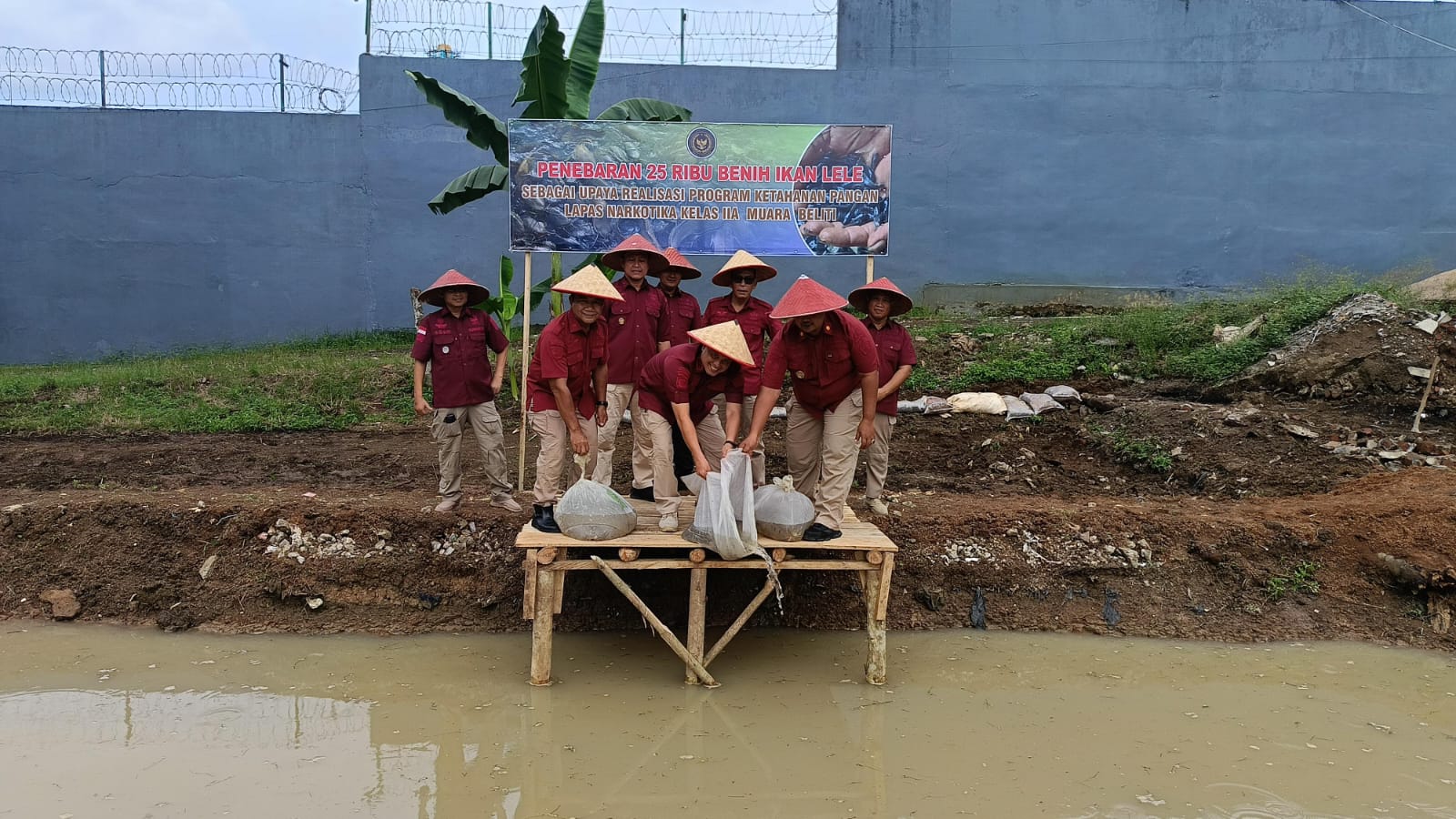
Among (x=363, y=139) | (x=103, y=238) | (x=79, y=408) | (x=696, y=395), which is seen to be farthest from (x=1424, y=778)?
(x=103, y=238)

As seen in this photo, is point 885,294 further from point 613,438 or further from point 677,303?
point 613,438

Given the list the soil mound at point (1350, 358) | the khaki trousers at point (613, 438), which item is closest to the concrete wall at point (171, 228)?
the khaki trousers at point (613, 438)

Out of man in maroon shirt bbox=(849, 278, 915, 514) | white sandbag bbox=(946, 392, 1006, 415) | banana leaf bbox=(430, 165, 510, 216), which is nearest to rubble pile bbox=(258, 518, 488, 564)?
man in maroon shirt bbox=(849, 278, 915, 514)

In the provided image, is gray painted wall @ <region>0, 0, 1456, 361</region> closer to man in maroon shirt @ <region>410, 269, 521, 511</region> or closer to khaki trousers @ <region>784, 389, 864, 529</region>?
man in maroon shirt @ <region>410, 269, 521, 511</region>

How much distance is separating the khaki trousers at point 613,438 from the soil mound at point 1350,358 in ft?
18.6

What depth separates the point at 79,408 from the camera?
9.15 meters

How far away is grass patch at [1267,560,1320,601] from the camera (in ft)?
18.1

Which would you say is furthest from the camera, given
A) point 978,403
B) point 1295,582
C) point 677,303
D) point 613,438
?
point 978,403

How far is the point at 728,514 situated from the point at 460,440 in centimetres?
223

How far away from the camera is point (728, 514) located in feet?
14.3

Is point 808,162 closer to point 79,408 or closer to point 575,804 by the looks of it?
point 575,804

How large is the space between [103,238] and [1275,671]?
1304 cm

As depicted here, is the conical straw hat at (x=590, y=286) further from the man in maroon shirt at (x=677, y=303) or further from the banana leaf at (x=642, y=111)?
the banana leaf at (x=642, y=111)

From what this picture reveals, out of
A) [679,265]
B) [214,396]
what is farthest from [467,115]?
[214,396]
